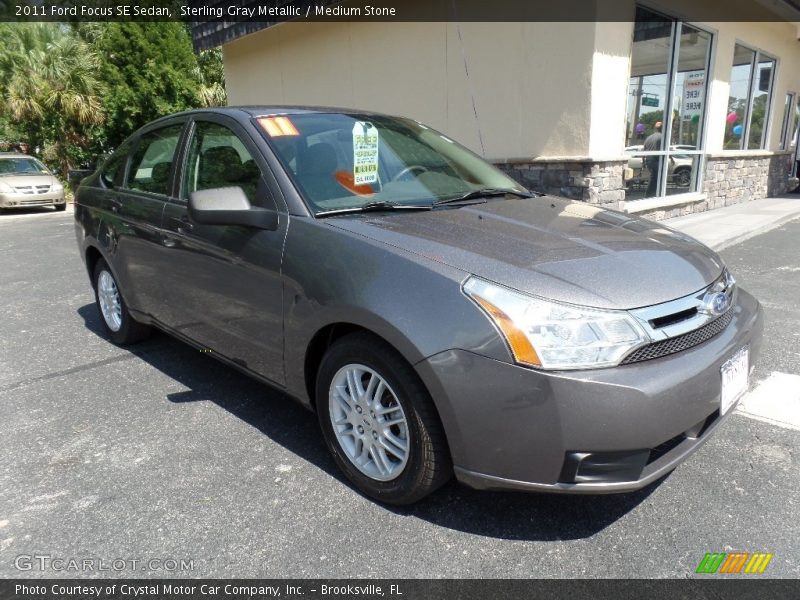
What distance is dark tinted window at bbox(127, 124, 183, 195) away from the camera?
3.42 m

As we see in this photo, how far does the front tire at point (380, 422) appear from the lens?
82.2 inches

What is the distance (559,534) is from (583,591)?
0.28 m

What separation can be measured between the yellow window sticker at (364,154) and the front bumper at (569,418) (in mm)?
1199

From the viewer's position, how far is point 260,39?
1131cm

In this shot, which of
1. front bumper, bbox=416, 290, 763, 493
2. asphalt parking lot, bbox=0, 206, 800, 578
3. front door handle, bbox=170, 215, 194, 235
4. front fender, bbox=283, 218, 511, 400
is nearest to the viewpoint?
front bumper, bbox=416, 290, 763, 493

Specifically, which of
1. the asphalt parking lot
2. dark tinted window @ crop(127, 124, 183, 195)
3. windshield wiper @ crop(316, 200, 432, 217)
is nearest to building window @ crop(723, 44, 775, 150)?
the asphalt parking lot

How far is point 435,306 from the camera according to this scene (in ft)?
6.54

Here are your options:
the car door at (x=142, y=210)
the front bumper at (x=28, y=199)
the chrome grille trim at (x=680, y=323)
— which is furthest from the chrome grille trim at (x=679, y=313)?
the front bumper at (x=28, y=199)

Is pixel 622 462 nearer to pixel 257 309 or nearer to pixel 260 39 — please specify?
pixel 257 309

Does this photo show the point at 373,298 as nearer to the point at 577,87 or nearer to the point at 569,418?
the point at 569,418

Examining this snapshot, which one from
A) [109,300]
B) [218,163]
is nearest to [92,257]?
[109,300]

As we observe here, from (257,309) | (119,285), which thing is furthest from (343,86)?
(257,309)

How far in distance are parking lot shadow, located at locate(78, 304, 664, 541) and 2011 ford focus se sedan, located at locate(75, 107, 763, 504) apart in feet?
0.74

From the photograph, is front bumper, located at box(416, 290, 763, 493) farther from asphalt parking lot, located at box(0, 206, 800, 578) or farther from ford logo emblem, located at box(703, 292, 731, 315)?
asphalt parking lot, located at box(0, 206, 800, 578)
